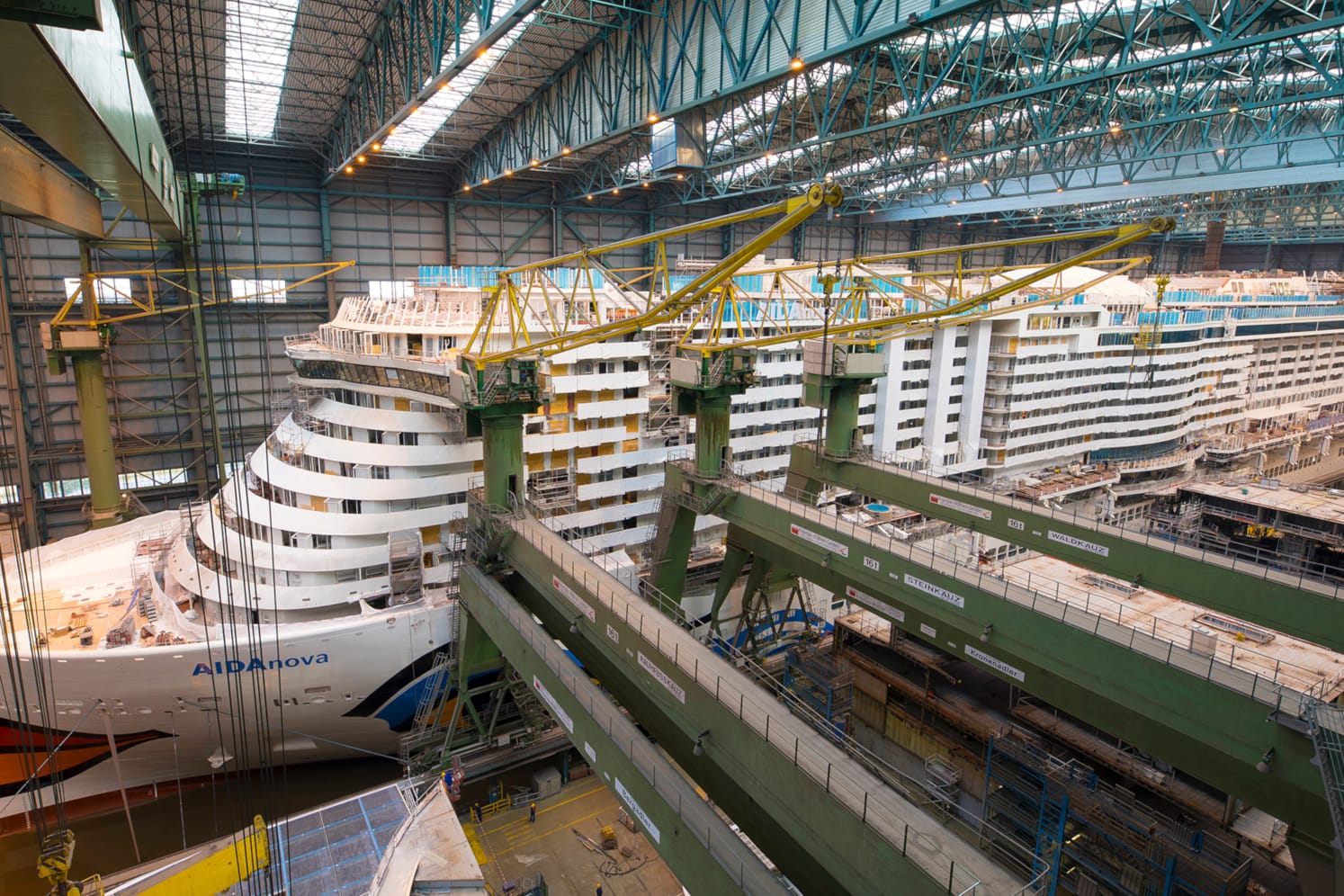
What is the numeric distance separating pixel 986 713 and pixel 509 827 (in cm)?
1065

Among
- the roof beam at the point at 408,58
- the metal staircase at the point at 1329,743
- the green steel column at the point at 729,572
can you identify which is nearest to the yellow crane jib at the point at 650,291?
the roof beam at the point at 408,58

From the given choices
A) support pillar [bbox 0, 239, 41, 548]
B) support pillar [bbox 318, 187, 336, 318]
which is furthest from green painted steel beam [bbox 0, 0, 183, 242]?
support pillar [bbox 318, 187, 336, 318]

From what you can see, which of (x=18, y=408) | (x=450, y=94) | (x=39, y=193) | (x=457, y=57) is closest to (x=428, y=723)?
(x=39, y=193)

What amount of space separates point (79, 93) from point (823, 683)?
1600 centimetres

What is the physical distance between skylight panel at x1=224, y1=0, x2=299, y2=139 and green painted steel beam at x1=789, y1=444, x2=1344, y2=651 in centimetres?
1700

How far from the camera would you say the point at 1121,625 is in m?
10.6

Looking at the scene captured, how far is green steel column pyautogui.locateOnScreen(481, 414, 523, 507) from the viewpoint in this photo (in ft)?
48.6

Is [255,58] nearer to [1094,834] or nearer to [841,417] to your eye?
[841,417]

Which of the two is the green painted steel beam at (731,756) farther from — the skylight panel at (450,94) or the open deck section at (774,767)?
the skylight panel at (450,94)

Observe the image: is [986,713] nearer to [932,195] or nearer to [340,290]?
[932,195]

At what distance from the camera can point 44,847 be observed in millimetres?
5957

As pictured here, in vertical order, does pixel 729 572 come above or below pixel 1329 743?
below

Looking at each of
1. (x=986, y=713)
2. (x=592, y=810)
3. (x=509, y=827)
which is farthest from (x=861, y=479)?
(x=509, y=827)

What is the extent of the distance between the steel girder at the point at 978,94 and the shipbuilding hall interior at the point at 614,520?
25cm
